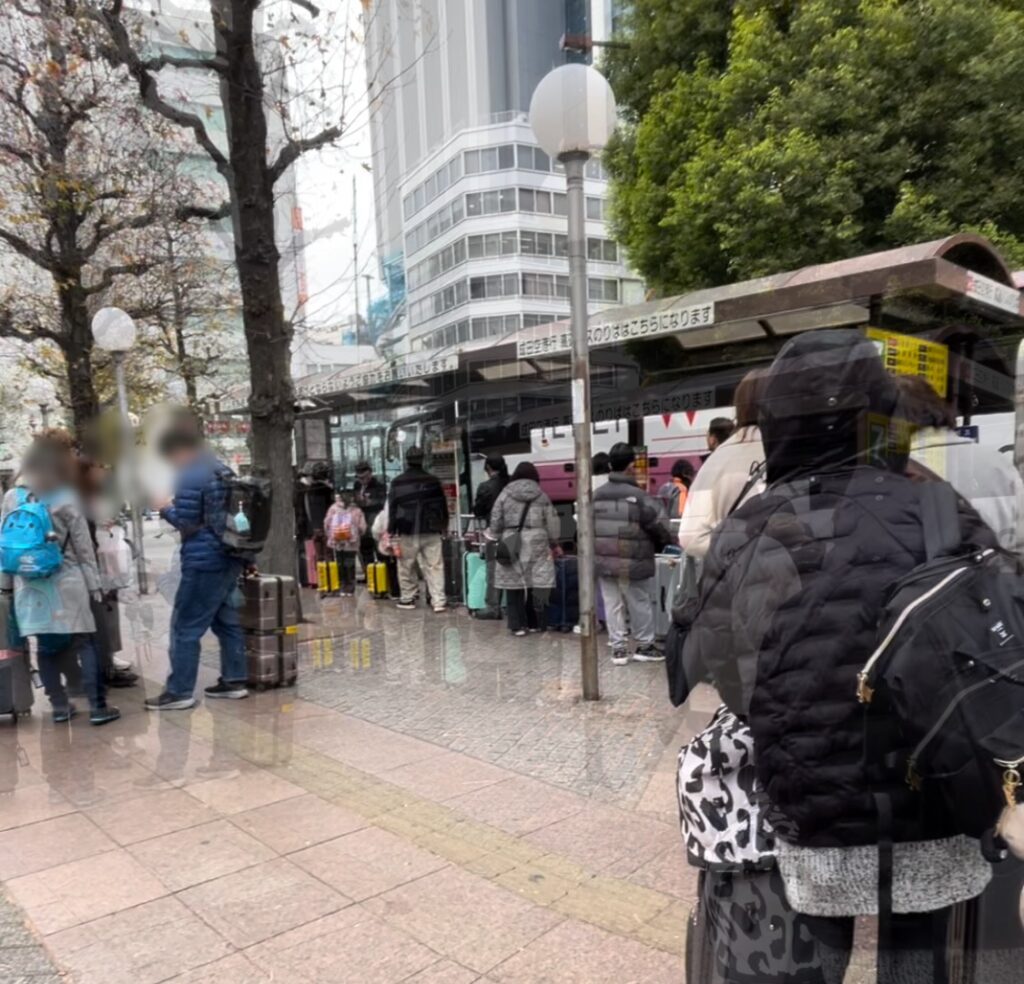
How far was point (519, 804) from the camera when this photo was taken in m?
3.63

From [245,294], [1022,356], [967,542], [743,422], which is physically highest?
[245,294]

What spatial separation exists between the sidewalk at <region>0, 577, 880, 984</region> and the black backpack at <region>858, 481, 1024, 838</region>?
22.8 inches

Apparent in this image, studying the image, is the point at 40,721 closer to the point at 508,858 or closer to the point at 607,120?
the point at 508,858

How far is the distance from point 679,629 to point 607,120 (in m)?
4.08

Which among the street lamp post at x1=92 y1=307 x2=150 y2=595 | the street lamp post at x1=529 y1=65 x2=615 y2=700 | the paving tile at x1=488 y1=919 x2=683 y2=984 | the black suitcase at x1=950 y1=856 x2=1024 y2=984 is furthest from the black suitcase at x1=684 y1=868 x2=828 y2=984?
the street lamp post at x1=92 y1=307 x2=150 y2=595

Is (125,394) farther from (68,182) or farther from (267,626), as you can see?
(68,182)

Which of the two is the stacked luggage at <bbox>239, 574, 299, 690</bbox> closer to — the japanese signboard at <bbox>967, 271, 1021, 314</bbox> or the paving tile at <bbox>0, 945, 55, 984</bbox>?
the paving tile at <bbox>0, 945, 55, 984</bbox>

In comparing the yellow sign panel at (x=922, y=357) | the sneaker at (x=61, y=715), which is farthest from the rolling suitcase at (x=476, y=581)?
the yellow sign panel at (x=922, y=357)

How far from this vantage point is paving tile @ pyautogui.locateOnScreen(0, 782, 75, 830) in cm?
362

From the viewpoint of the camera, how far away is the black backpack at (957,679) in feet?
3.91

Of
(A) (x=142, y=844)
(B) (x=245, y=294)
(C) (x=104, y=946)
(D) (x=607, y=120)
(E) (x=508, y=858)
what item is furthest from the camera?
(B) (x=245, y=294)

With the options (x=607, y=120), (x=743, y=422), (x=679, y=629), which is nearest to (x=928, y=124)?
(x=607, y=120)

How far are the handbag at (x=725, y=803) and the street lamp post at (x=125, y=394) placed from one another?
15.2ft

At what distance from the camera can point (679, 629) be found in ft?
6.84
